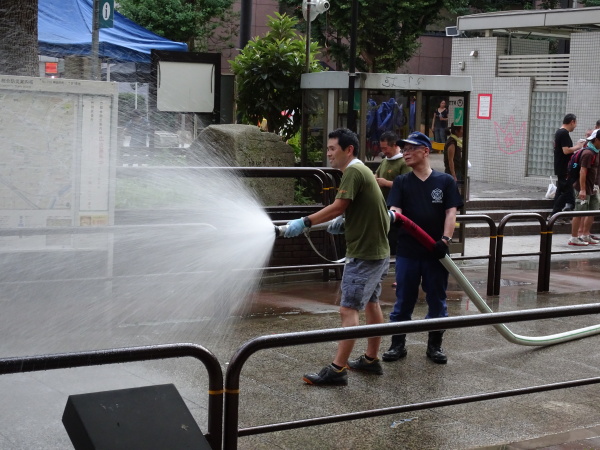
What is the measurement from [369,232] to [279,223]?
3060 millimetres

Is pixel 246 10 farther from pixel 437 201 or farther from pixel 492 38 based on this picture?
pixel 437 201

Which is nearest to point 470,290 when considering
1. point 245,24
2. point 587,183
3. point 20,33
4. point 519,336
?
point 519,336

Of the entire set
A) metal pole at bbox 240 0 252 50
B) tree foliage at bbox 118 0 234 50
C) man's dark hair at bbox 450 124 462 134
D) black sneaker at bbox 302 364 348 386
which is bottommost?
black sneaker at bbox 302 364 348 386

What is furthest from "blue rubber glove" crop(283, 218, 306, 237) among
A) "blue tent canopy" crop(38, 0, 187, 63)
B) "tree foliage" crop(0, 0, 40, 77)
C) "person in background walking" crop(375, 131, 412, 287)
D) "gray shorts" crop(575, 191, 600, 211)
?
"blue tent canopy" crop(38, 0, 187, 63)

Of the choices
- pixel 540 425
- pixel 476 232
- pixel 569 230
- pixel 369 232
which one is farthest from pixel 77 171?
pixel 569 230

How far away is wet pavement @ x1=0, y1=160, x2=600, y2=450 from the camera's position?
18.6ft

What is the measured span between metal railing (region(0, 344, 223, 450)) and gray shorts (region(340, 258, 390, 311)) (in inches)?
108

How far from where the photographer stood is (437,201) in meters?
7.22

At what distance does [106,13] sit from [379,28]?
1875cm

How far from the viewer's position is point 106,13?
9617 mm

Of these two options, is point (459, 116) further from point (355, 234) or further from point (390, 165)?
point (355, 234)

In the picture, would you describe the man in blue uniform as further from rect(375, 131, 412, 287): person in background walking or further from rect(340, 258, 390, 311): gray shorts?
rect(375, 131, 412, 287): person in background walking

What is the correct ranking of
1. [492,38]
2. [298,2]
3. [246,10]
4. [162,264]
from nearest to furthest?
1. [162,264]
2. [246,10]
3. [492,38]
4. [298,2]

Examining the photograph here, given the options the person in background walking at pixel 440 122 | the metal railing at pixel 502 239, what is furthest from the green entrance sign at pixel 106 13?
the person in background walking at pixel 440 122
